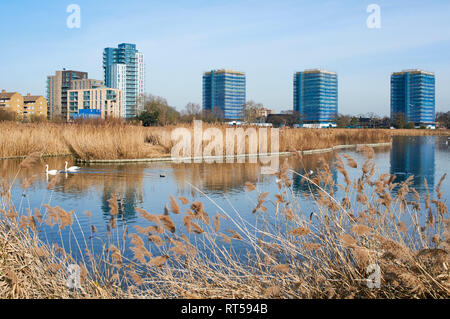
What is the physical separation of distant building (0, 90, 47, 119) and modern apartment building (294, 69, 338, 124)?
6093 cm

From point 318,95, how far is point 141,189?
110764 millimetres

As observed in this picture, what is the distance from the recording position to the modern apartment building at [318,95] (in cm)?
11606

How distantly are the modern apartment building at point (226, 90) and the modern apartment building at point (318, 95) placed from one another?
18599 mm

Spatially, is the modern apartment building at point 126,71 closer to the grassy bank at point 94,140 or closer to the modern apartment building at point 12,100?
the modern apartment building at point 12,100

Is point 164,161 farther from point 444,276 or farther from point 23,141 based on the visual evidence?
point 444,276

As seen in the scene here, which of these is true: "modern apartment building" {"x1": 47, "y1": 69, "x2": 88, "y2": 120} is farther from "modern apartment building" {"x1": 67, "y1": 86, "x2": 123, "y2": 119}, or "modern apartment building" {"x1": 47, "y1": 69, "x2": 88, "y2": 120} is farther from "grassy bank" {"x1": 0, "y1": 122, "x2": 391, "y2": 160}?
"grassy bank" {"x1": 0, "y1": 122, "x2": 391, "y2": 160}

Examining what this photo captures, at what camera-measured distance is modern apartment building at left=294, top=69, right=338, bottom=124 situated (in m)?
116

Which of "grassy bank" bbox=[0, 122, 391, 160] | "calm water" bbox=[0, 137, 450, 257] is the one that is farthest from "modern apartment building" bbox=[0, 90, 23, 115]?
"calm water" bbox=[0, 137, 450, 257]

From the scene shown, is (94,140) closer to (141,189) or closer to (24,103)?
(141,189)

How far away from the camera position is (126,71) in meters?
122
